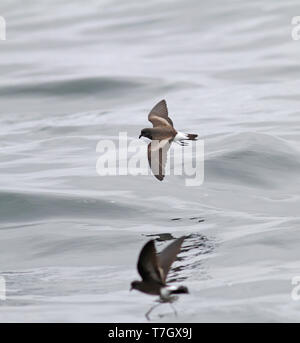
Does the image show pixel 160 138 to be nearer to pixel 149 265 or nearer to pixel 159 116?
pixel 159 116

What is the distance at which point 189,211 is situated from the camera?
11211mm

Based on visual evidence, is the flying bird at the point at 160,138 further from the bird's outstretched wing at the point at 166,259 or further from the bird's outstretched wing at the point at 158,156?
the bird's outstretched wing at the point at 166,259

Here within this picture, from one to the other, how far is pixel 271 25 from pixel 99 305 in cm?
1676

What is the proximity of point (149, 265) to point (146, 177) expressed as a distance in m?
Result: 6.28

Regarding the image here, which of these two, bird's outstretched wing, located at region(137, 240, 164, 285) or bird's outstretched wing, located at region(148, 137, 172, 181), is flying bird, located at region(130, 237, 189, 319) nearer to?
bird's outstretched wing, located at region(137, 240, 164, 285)

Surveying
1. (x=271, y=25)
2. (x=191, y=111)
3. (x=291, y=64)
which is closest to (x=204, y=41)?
(x=271, y=25)

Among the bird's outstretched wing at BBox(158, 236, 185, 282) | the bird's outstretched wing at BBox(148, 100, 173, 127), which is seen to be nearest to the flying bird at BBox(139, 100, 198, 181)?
the bird's outstretched wing at BBox(148, 100, 173, 127)

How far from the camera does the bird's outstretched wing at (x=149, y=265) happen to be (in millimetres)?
6523

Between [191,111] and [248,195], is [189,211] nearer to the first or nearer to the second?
[248,195]

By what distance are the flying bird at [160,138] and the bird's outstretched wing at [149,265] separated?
7.06 ft

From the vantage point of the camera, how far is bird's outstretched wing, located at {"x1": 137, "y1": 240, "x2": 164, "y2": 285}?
6.52 metres

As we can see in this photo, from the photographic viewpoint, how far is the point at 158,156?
9.32 m

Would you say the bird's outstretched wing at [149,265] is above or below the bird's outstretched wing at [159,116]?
below

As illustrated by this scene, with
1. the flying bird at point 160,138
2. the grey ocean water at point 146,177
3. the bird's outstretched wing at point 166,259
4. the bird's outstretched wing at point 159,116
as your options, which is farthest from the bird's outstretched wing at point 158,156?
the bird's outstretched wing at point 166,259
